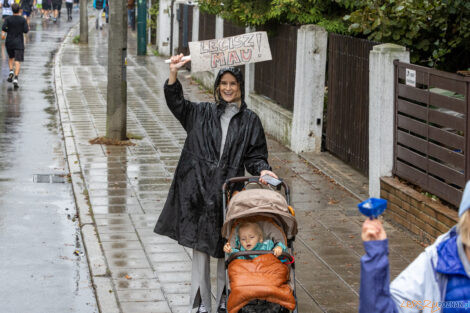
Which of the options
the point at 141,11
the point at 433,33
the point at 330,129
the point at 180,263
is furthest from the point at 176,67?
the point at 141,11

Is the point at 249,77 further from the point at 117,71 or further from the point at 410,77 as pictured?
the point at 410,77

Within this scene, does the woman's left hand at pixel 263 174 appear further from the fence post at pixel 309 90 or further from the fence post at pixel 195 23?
the fence post at pixel 195 23

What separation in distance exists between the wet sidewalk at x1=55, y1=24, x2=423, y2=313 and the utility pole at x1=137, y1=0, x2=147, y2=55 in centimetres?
1231

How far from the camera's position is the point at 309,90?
13.6m

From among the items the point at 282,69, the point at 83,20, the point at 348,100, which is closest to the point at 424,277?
the point at 348,100

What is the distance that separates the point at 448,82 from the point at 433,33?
2.28 m

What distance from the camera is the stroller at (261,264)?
5.51 meters

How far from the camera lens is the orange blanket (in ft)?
18.0

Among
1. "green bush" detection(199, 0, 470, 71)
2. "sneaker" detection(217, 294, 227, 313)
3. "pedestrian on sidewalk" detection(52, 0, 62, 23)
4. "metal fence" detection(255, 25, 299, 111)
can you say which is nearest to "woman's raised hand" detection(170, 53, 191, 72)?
"sneaker" detection(217, 294, 227, 313)

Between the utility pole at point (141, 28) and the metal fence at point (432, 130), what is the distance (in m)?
20.6

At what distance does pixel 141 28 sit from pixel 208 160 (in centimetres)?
2411

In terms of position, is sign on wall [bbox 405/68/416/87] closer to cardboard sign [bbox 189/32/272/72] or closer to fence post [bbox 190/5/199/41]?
cardboard sign [bbox 189/32/272/72]

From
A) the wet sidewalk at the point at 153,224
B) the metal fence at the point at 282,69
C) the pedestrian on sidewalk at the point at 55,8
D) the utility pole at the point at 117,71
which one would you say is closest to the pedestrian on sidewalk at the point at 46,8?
the pedestrian on sidewalk at the point at 55,8

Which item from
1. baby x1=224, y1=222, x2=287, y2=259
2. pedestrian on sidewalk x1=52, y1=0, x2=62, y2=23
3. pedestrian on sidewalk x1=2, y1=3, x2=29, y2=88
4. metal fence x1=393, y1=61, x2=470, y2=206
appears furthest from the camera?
pedestrian on sidewalk x1=52, y1=0, x2=62, y2=23
